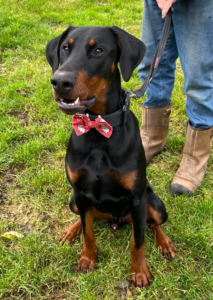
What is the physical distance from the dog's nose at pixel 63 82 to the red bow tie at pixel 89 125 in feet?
1.16

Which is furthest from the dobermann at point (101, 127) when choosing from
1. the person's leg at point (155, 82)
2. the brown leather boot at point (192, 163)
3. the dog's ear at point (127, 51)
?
the person's leg at point (155, 82)

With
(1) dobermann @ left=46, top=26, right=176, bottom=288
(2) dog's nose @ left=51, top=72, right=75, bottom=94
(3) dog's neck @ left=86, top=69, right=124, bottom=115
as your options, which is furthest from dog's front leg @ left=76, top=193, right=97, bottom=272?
(2) dog's nose @ left=51, top=72, right=75, bottom=94

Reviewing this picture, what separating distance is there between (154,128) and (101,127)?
162 cm

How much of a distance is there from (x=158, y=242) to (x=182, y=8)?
6.25 ft

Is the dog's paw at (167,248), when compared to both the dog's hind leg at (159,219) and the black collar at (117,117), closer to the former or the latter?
the dog's hind leg at (159,219)

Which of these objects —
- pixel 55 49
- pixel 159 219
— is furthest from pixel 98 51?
pixel 159 219

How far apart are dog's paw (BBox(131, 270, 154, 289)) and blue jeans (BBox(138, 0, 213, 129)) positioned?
1501 mm

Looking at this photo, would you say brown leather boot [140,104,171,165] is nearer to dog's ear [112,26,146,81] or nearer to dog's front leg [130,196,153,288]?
dog's front leg [130,196,153,288]

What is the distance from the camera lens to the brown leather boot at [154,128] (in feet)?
11.6

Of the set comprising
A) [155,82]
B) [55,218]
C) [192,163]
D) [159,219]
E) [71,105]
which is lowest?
[55,218]

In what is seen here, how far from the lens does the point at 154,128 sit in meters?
3.60

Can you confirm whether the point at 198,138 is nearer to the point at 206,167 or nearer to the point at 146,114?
the point at 206,167

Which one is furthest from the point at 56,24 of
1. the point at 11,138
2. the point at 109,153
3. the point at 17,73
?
the point at 109,153

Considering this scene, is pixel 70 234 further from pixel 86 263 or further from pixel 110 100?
pixel 110 100
